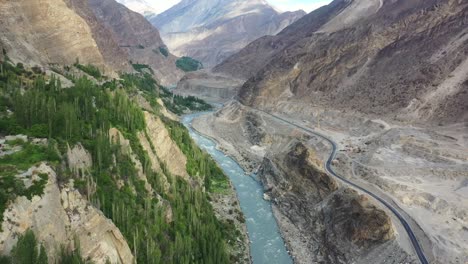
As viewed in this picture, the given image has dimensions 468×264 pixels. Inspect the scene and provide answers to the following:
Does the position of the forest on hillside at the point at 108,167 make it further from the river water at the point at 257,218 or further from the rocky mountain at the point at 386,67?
the rocky mountain at the point at 386,67

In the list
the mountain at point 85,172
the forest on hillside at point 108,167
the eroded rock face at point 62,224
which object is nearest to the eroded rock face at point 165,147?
the mountain at point 85,172

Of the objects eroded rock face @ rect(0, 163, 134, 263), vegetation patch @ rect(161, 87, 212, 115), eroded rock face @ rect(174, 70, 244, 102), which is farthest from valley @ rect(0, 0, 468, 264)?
eroded rock face @ rect(174, 70, 244, 102)

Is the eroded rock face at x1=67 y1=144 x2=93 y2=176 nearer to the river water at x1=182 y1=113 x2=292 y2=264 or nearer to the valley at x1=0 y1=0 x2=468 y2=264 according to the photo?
the valley at x1=0 y1=0 x2=468 y2=264

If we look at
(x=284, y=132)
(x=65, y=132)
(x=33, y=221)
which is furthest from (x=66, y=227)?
(x=284, y=132)

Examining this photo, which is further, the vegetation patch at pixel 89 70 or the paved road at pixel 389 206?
the vegetation patch at pixel 89 70

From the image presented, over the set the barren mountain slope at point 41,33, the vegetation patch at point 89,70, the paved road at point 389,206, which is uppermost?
the barren mountain slope at point 41,33
